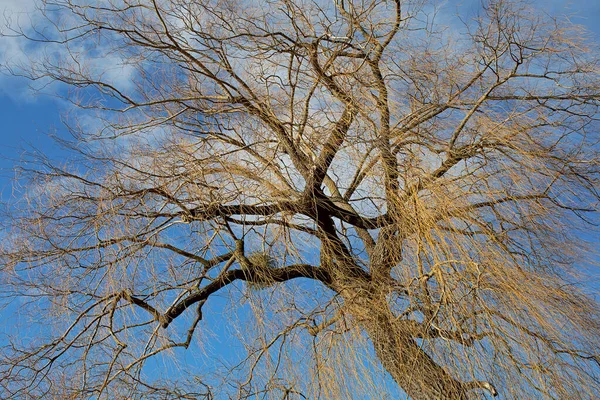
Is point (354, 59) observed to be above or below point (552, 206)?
above

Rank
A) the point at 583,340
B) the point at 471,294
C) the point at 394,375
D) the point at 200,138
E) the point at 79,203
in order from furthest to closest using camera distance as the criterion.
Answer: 1. the point at 200,138
2. the point at 79,203
3. the point at 394,375
4. the point at 583,340
5. the point at 471,294

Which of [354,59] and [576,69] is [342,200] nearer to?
[354,59]

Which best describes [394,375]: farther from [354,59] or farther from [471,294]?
[354,59]

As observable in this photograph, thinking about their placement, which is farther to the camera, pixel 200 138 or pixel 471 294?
pixel 200 138

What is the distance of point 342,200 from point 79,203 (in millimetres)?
1784

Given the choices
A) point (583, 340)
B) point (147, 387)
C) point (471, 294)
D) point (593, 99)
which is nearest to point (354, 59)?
point (593, 99)

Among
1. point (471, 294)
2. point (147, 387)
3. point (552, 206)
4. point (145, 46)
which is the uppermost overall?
point (145, 46)

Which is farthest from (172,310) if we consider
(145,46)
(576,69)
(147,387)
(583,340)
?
(576,69)

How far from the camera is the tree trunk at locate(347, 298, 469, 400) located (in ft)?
12.1

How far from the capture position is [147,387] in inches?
164

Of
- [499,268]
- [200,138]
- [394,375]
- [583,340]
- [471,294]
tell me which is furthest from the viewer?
[200,138]

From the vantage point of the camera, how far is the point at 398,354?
12.0 ft

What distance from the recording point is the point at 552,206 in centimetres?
426

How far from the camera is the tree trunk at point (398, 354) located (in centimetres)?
368
